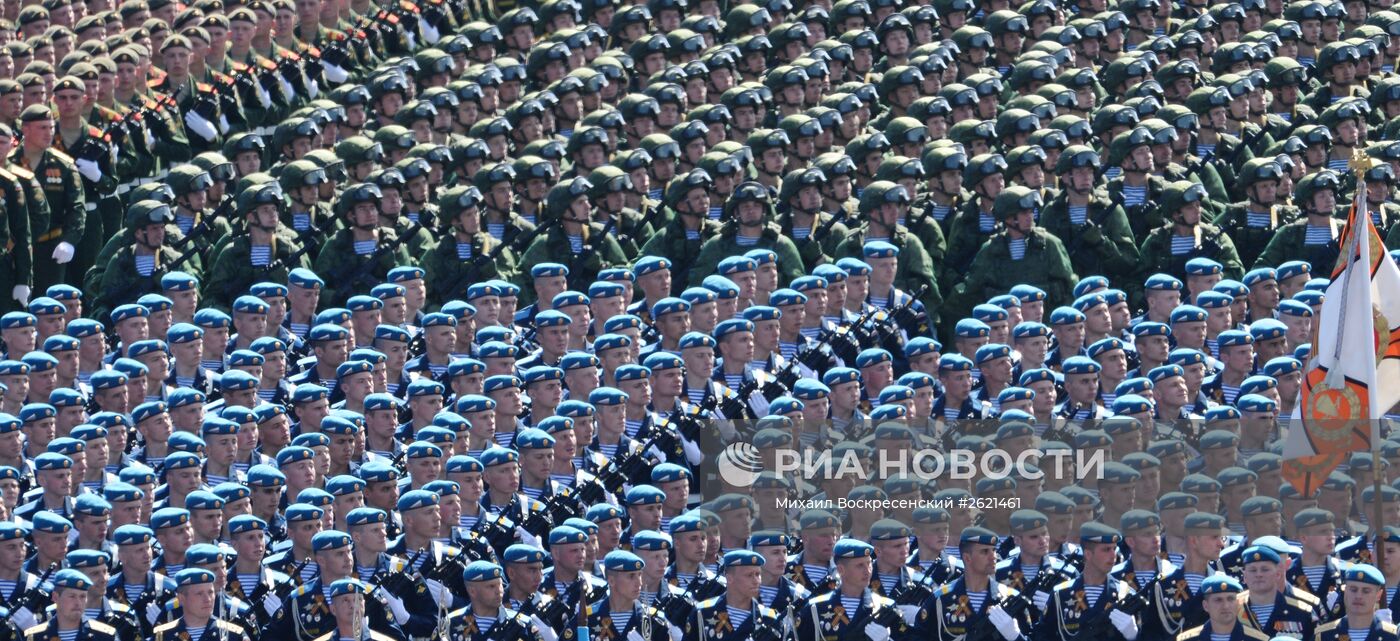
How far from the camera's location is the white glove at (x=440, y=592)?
30.1 m

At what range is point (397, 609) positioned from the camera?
30.2 meters

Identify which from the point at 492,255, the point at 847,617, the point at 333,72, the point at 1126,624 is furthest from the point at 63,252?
the point at 1126,624

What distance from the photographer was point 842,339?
3475cm

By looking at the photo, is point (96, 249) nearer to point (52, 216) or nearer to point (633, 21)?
point (52, 216)

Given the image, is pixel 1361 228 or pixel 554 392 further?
pixel 554 392

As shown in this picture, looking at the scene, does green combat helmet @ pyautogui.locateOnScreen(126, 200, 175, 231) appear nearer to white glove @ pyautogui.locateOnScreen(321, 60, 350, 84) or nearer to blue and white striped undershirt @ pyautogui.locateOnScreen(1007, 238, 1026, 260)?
white glove @ pyautogui.locateOnScreen(321, 60, 350, 84)

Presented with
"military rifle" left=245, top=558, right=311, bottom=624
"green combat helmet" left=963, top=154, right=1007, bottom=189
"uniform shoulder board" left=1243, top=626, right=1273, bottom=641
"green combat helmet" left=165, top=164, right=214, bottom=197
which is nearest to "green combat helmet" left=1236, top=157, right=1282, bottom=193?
"green combat helmet" left=963, top=154, right=1007, bottom=189

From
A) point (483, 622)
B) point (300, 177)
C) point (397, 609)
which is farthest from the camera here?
point (300, 177)

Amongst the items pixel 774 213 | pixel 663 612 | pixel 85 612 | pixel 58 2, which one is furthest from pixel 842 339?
pixel 58 2

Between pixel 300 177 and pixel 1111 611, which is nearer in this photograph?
pixel 1111 611

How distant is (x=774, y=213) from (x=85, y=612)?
935 centimetres

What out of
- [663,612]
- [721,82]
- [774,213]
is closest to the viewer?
[663,612]

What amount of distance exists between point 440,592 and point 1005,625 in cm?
401

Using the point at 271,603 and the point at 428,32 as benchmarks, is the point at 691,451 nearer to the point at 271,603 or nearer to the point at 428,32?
the point at 271,603
